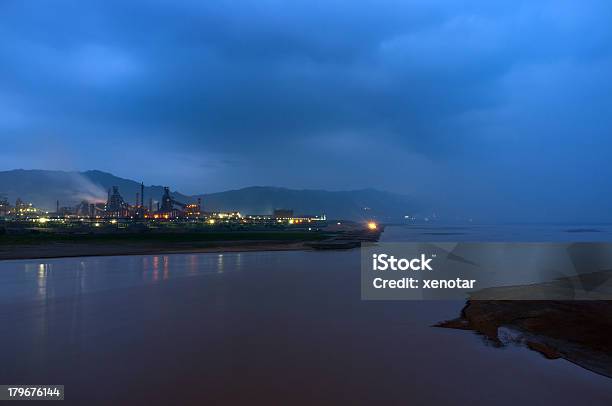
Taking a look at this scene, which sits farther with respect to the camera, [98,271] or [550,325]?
[98,271]

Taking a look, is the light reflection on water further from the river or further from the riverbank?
the riverbank

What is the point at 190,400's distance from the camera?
10695 mm

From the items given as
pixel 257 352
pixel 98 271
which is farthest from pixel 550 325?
pixel 98 271

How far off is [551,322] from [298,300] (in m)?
13.2

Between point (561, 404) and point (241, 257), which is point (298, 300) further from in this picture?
point (241, 257)

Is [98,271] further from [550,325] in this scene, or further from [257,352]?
[550,325]

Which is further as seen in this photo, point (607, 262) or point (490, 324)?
point (607, 262)

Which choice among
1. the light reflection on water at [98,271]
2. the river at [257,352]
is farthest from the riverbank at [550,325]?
the light reflection on water at [98,271]

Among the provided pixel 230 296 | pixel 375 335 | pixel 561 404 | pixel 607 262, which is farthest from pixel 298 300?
pixel 607 262

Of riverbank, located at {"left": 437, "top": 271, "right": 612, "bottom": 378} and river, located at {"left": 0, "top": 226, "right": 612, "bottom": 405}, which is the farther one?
riverbank, located at {"left": 437, "top": 271, "right": 612, "bottom": 378}

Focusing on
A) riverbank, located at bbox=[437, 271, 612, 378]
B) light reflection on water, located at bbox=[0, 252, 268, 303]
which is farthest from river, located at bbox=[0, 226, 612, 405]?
riverbank, located at bbox=[437, 271, 612, 378]

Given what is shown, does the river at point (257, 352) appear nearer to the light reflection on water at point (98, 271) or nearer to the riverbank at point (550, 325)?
the light reflection on water at point (98, 271)

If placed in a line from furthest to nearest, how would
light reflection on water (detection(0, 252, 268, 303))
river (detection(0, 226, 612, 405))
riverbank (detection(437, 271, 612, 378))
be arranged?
light reflection on water (detection(0, 252, 268, 303)), riverbank (detection(437, 271, 612, 378)), river (detection(0, 226, 612, 405))

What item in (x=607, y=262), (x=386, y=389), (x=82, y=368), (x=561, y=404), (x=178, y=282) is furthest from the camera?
(x=607, y=262)
